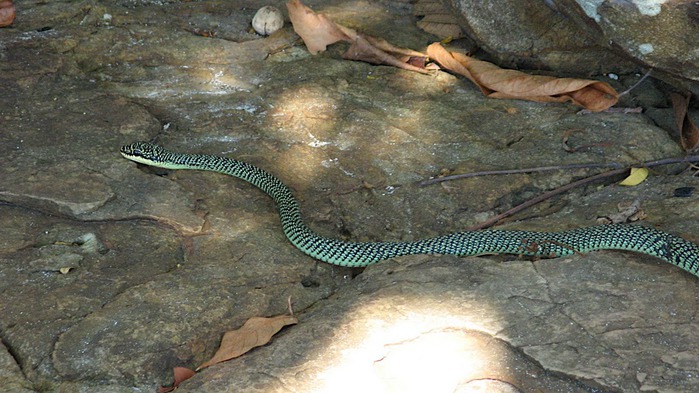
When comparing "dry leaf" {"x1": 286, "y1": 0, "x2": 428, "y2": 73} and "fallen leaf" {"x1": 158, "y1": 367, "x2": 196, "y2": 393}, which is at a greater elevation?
"dry leaf" {"x1": 286, "y1": 0, "x2": 428, "y2": 73}

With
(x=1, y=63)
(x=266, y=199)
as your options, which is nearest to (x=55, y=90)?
(x=1, y=63)

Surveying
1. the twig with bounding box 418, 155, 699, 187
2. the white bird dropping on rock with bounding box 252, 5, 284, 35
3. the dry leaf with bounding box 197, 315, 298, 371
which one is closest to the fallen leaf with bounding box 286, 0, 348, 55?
the white bird dropping on rock with bounding box 252, 5, 284, 35

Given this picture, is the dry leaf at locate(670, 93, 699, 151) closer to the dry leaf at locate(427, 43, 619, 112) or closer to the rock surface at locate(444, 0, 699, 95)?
the rock surface at locate(444, 0, 699, 95)

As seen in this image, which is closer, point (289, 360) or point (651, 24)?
point (289, 360)

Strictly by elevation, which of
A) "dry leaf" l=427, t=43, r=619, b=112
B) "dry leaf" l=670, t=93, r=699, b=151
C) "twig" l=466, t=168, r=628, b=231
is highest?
"dry leaf" l=427, t=43, r=619, b=112

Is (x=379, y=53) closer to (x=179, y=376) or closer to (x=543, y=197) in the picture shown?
(x=543, y=197)

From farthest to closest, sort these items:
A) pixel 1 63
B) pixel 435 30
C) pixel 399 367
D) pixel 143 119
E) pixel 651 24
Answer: pixel 435 30, pixel 1 63, pixel 143 119, pixel 651 24, pixel 399 367

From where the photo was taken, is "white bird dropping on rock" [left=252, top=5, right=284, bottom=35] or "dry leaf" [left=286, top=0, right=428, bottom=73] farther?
"white bird dropping on rock" [left=252, top=5, right=284, bottom=35]

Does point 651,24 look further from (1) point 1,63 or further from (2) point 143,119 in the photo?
(1) point 1,63

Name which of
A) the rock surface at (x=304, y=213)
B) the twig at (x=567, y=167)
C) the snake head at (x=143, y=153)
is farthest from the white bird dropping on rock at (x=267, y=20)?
the twig at (x=567, y=167)
